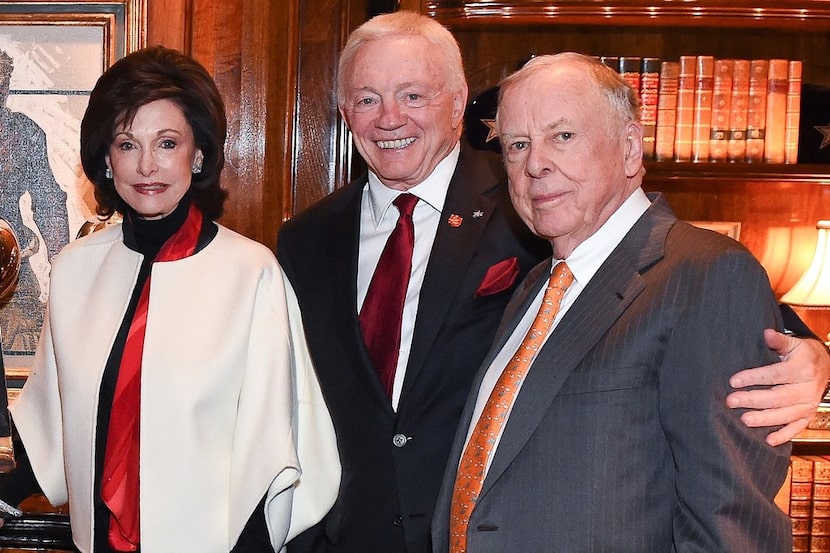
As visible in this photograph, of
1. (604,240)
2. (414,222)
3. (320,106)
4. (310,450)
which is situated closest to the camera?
(604,240)

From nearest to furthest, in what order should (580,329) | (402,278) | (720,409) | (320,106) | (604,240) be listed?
(720,409)
(580,329)
(604,240)
(402,278)
(320,106)

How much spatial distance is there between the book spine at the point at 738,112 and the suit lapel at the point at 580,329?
1.73 metres

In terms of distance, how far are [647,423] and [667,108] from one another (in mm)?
1972

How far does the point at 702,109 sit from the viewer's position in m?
3.25

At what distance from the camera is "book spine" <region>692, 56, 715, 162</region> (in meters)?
3.25

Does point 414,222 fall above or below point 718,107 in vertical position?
below

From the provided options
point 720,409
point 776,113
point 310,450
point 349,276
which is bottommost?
point 310,450

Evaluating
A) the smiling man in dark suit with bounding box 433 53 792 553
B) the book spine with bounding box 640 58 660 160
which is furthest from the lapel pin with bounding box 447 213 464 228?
the book spine with bounding box 640 58 660 160

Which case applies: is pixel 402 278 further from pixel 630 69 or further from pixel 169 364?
pixel 630 69

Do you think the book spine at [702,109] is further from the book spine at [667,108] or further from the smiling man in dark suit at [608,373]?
the smiling man in dark suit at [608,373]

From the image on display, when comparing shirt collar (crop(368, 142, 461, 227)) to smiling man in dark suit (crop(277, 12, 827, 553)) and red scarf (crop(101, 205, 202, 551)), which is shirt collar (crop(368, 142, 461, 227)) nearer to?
smiling man in dark suit (crop(277, 12, 827, 553))

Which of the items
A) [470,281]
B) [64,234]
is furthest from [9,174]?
[470,281]

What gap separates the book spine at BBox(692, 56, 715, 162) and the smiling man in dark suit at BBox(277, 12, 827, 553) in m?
1.17

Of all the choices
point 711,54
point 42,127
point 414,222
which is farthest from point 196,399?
point 711,54
